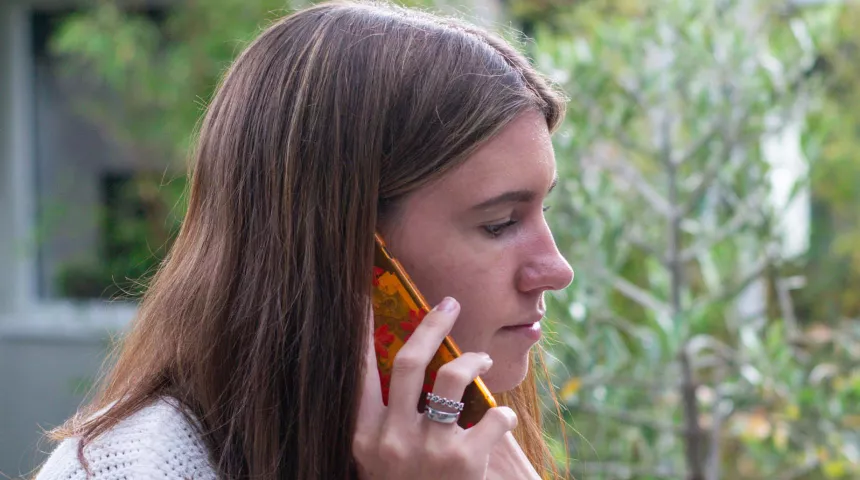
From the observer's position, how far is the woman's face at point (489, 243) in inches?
51.4

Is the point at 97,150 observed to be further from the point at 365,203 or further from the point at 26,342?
the point at 365,203

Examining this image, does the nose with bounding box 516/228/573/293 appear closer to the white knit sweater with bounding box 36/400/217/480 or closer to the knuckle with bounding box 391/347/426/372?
the knuckle with bounding box 391/347/426/372

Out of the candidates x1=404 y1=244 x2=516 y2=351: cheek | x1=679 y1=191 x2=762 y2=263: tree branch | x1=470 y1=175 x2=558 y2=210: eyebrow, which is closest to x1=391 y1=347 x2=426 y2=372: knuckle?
x1=404 y1=244 x2=516 y2=351: cheek

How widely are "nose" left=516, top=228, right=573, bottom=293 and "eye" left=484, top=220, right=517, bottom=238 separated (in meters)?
0.04

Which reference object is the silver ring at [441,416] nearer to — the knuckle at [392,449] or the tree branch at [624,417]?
the knuckle at [392,449]

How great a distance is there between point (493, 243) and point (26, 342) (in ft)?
17.1

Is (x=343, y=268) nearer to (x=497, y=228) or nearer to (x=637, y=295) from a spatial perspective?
(x=497, y=228)

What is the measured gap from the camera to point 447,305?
1292mm

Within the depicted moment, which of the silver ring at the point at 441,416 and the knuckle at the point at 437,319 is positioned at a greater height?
the knuckle at the point at 437,319

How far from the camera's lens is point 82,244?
600 centimetres

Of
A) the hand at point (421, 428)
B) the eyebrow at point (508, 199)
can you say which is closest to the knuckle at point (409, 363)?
the hand at point (421, 428)

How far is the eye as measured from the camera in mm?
1329

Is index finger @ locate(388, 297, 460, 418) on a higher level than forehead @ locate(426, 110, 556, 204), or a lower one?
lower

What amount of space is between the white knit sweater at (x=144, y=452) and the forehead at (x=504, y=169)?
454 millimetres
